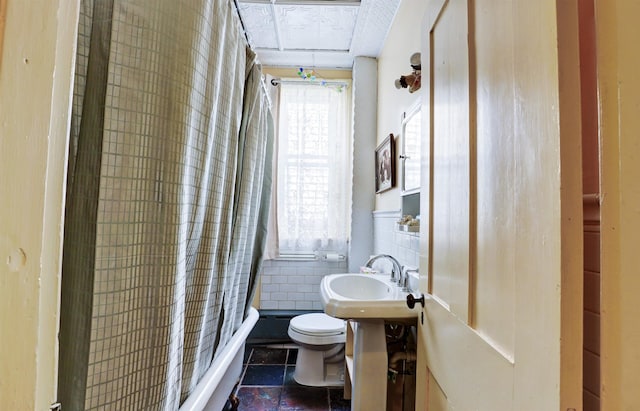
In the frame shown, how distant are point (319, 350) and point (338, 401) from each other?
0.32 metres

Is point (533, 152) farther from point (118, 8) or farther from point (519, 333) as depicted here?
point (118, 8)

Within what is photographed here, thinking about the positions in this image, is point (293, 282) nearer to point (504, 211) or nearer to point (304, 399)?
point (304, 399)

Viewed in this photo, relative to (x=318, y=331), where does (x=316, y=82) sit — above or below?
above

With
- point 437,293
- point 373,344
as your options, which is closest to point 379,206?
point 373,344

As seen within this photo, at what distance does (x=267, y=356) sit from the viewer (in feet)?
7.98

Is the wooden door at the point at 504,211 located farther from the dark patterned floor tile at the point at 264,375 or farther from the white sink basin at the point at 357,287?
the dark patterned floor tile at the point at 264,375

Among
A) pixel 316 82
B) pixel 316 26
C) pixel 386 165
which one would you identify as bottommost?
pixel 386 165

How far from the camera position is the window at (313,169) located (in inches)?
111

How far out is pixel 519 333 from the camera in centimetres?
51

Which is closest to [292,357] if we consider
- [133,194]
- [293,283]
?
[293,283]

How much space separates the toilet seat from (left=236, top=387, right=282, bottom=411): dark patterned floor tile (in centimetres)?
38

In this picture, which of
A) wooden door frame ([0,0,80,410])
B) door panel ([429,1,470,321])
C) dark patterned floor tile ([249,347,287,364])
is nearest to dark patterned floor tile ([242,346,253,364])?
dark patterned floor tile ([249,347,287,364])

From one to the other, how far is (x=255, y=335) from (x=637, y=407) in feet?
8.78

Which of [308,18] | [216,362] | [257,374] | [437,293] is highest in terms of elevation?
[308,18]
